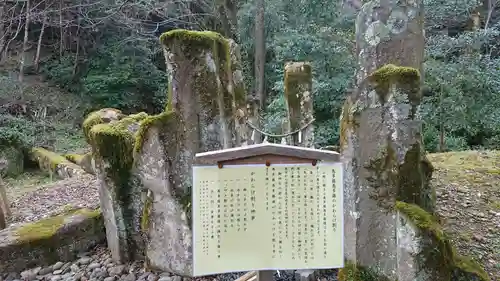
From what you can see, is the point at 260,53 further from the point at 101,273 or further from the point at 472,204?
the point at 101,273

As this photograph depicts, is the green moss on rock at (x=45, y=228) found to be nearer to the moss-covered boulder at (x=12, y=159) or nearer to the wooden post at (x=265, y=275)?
the wooden post at (x=265, y=275)

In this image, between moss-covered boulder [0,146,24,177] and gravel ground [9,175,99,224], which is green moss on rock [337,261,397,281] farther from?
moss-covered boulder [0,146,24,177]

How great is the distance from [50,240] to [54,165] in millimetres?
6379

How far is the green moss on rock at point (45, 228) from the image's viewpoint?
157 inches

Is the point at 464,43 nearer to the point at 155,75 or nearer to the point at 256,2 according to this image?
the point at 256,2

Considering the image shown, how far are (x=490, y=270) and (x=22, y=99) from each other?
14.2m

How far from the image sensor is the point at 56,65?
16109 millimetres

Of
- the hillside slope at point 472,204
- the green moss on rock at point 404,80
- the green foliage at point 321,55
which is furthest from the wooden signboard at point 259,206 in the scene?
the green foliage at point 321,55

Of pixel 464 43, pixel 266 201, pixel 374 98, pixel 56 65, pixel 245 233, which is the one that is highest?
pixel 56 65

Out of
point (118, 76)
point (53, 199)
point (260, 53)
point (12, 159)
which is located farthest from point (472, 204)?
point (118, 76)

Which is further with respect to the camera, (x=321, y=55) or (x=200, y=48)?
(x=321, y=55)

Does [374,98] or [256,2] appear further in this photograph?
[256,2]

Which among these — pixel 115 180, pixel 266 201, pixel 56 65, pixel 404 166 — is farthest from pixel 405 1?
pixel 56 65

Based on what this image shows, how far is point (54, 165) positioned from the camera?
978 centimetres
